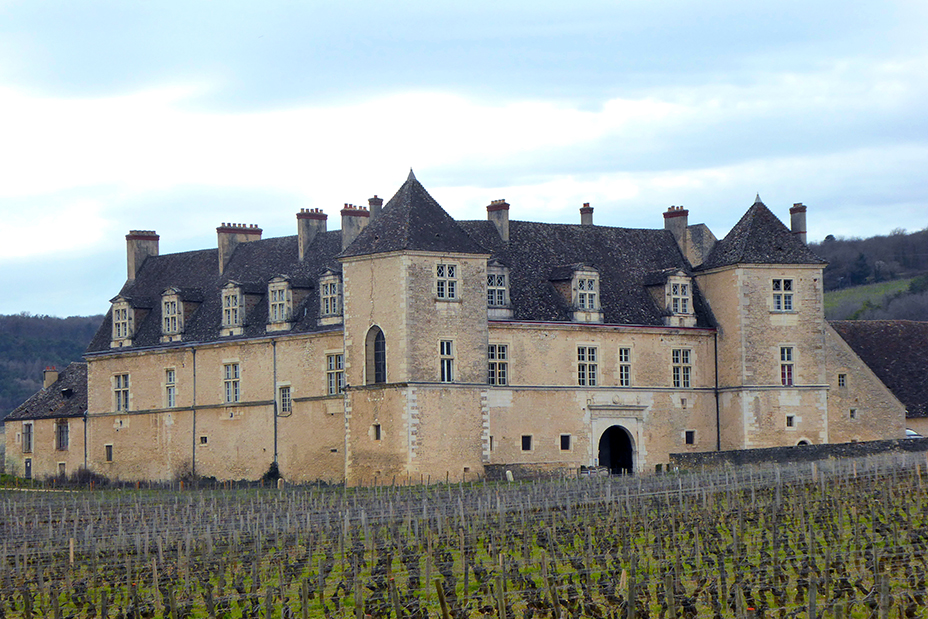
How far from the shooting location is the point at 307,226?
56500 mm

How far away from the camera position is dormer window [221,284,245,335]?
55.1 metres

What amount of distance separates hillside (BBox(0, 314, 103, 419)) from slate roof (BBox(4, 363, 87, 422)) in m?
56.5

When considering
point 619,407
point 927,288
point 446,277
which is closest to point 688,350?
point 619,407

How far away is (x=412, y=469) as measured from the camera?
152ft

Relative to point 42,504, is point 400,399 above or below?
above

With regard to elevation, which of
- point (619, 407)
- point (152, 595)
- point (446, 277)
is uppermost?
point (446, 277)

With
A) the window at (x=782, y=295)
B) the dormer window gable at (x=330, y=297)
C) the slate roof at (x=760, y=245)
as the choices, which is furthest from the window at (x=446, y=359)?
the window at (x=782, y=295)

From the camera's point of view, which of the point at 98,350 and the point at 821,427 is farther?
the point at 98,350

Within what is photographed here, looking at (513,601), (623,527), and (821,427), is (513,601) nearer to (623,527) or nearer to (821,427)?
(623,527)

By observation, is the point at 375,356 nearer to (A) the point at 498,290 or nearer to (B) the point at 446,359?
(B) the point at 446,359

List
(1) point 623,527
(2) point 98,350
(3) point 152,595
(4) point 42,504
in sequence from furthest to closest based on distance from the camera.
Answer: (2) point 98,350
(4) point 42,504
(1) point 623,527
(3) point 152,595

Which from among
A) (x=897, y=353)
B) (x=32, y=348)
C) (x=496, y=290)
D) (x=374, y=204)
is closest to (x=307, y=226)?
(x=374, y=204)

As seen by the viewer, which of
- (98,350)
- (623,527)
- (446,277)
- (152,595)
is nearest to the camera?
(152,595)

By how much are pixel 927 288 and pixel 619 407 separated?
67.9 metres
